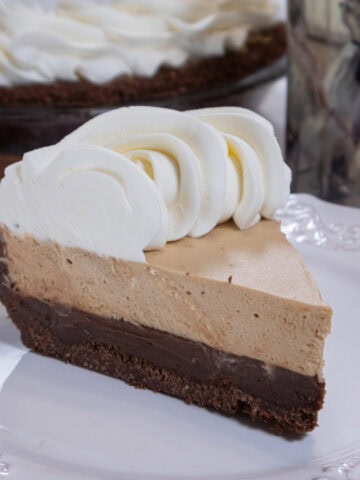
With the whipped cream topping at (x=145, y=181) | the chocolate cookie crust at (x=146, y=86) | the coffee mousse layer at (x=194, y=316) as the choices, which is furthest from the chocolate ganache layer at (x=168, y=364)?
the chocolate cookie crust at (x=146, y=86)

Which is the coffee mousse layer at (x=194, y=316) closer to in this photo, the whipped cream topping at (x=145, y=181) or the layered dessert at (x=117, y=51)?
the whipped cream topping at (x=145, y=181)

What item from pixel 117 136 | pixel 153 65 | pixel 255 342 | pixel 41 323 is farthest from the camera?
pixel 153 65

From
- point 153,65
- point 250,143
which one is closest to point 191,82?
point 153,65

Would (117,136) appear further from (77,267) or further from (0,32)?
(0,32)

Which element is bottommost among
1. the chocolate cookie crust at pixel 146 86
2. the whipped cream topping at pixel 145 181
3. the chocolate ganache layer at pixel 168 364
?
the chocolate cookie crust at pixel 146 86

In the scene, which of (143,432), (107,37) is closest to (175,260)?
(143,432)

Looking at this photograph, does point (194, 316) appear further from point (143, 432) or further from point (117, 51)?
point (117, 51)

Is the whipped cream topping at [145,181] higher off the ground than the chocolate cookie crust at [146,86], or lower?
higher
